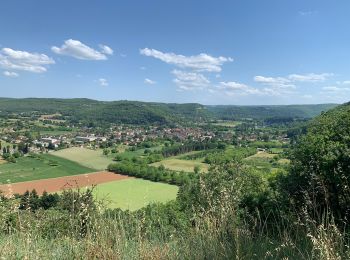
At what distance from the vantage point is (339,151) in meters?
14.0

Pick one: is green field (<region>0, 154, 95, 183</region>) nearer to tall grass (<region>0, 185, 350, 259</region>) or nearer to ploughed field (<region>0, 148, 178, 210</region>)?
ploughed field (<region>0, 148, 178, 210</region>)

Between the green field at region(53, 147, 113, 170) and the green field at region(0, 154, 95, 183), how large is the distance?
8.43ft

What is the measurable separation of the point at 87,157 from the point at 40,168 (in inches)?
676

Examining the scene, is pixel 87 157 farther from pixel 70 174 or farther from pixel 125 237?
pixel 125 237

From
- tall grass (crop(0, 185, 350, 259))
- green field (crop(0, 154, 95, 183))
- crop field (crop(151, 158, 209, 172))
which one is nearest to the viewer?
tall grass (crop(0, 185, 350, 259))

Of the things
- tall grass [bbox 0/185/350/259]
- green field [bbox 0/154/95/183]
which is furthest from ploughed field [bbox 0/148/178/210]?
tall grass [bbox 0/185/350/259]

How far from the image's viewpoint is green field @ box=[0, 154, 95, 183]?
199 feet

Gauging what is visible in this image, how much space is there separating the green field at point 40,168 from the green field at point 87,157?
2.57 meters

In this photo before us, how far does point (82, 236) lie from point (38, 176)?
63069 millimetres

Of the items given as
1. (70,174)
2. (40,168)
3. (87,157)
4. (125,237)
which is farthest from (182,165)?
(125,237)

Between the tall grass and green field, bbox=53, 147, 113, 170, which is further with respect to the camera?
green field, bbox=53, 147, 113, 170

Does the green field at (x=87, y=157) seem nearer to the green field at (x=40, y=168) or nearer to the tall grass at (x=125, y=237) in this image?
the green field at (x=40, y=168)

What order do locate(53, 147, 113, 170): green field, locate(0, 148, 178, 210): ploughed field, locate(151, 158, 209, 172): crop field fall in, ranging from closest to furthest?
1. locate(0, 148, 178, 210): ploughed field
2. locate(151, 158, 209, 172): crop field
3. locate(53, 147, 113, 170): green field

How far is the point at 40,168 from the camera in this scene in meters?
70.2
